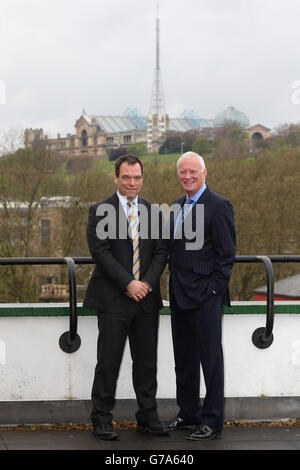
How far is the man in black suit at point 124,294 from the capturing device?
499 centimetres

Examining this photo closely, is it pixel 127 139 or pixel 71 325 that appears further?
pixel 127 139

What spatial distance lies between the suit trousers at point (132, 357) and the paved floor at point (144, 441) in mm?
168

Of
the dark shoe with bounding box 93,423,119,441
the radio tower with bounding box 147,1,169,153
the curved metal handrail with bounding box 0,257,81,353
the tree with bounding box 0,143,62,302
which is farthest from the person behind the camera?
the radio tower with bounding box 147,1,169,153

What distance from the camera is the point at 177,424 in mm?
5230

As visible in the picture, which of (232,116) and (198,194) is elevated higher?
(232,116)

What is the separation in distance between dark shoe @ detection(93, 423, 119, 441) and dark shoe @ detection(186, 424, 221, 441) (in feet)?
1.62

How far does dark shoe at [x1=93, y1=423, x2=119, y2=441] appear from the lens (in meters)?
4.94

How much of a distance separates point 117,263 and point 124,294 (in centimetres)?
23

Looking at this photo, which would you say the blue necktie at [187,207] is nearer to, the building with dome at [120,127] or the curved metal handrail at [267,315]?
the curved metal handrail at [267,315]

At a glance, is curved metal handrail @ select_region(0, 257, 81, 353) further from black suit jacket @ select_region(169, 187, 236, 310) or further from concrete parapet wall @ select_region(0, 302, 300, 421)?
black suit jacket @ select_region(169, 187, 236, 310)

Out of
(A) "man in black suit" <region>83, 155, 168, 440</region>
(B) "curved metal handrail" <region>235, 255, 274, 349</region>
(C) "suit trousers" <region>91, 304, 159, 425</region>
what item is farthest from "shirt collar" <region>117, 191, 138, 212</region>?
(B) "curved metal handrail" <region>235, 255, 274, 349</region>

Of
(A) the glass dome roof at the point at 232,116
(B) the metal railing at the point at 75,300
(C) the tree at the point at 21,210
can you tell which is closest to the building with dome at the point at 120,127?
(A) the glass dome roof at the point at 232,116

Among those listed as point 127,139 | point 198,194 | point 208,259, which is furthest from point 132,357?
point 127,139

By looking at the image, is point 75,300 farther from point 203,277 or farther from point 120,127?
point 120,127
